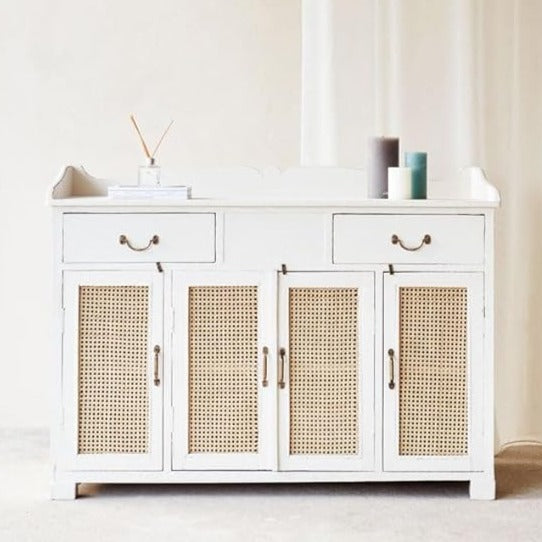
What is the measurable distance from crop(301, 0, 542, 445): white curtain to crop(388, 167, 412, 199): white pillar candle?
44 centimetres

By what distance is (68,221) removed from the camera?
2873mm

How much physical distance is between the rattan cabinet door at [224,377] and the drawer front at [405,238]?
0.22 meters

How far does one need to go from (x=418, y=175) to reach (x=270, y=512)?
904 mm

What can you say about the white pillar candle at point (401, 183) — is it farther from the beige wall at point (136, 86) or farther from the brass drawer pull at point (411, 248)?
the beige wall at point (136, 86)

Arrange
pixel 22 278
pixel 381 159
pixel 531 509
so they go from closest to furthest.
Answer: pixel 531 509
pixel 381 159
pixel 22 278

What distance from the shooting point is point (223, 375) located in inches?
114

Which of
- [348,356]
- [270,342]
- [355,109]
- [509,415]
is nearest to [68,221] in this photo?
[270,342]

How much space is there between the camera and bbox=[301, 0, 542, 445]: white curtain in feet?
11.2

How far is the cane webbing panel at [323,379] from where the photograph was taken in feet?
9.54

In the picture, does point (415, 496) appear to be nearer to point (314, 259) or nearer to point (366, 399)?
point (366, 399)

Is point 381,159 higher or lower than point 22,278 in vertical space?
higher

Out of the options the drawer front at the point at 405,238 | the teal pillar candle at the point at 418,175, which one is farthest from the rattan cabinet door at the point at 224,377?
the teal pillar candle at the point at 418,175

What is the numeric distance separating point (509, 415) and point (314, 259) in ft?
3.31

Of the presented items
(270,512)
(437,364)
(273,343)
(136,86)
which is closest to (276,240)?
(273,343)
